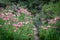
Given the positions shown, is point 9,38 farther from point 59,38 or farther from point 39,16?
point 39,16

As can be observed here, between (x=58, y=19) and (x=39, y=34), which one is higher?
(x=58, y=19)

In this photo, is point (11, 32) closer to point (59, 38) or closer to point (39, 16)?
point (59, 38)

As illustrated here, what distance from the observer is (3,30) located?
7707mm

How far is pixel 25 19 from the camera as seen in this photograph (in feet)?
31.8

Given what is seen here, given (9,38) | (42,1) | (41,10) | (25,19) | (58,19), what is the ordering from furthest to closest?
1. (42,1)
2. (41,10)
3. (25,19)
4. (58,19)
5. (9,38)

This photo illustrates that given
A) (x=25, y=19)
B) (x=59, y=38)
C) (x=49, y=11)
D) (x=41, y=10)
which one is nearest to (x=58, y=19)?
(x=59, y=38)

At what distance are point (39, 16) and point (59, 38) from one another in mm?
3331

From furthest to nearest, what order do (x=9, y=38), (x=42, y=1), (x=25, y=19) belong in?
1. (x=42, y=1)
2. (x=25, y=19)
3. (x=9, y=38)

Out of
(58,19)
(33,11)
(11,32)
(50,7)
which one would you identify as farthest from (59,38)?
(33,11)

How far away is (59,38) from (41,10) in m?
4.19

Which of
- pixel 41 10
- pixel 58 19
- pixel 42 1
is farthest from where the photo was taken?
pixel 42 1

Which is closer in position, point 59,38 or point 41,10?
point 59,38

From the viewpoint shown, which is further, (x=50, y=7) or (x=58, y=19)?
(x=50, y=7)

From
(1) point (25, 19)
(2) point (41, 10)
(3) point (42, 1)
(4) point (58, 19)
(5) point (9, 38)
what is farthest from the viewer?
(3) point (42, 1)
